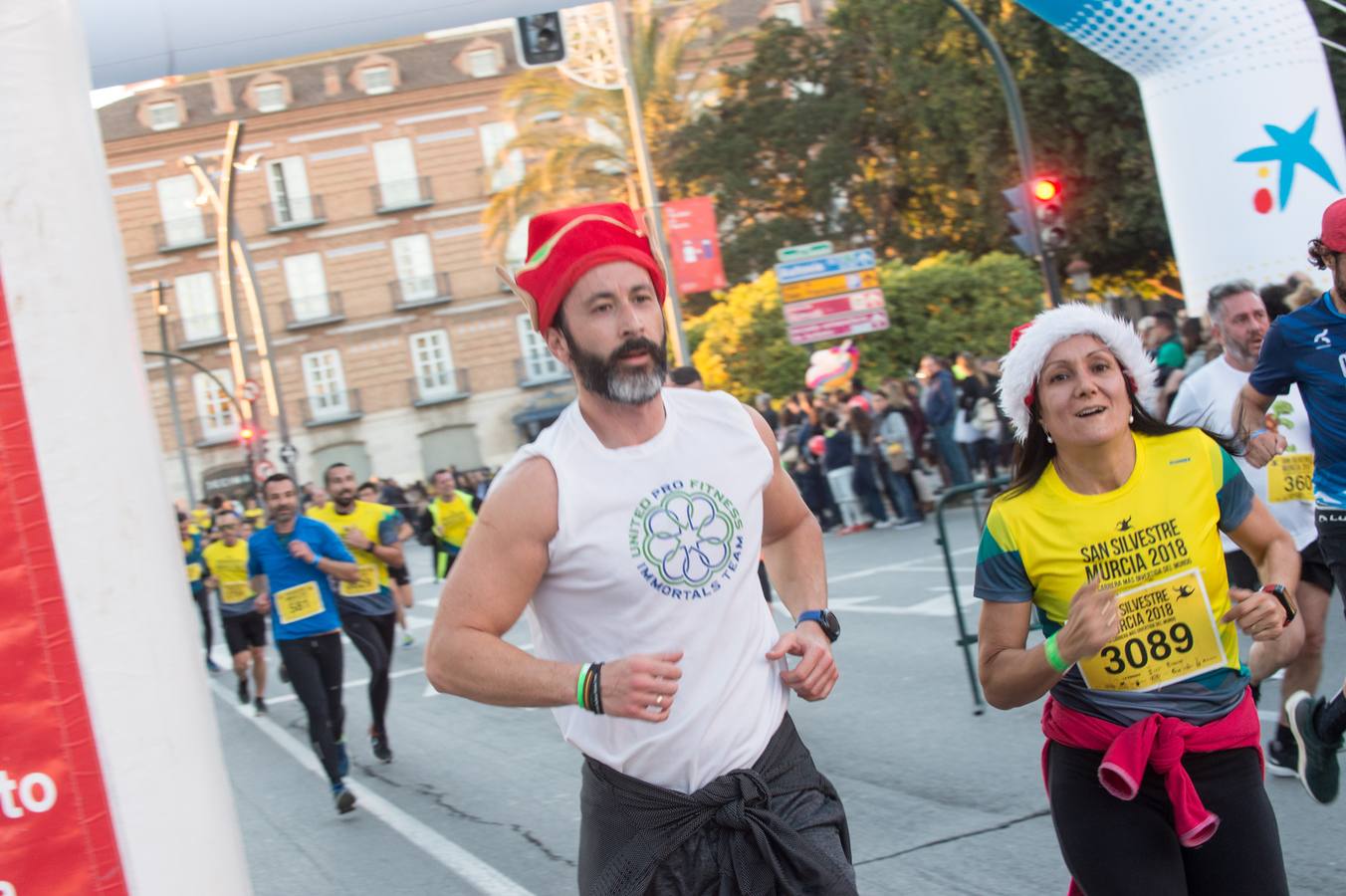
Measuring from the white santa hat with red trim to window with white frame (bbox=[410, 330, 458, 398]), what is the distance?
53088 mm

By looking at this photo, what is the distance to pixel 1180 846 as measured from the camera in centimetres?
314

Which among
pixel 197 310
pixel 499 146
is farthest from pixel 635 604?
pixel 197 310

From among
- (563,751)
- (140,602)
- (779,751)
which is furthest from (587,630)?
(563,751)

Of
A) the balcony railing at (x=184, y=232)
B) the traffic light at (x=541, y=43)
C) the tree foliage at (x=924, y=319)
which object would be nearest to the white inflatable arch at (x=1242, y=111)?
the traffic light at (x=541, y=43)

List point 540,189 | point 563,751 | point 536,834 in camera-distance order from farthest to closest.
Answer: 1. point 540,189
2. point 563,751
3. point 536,834

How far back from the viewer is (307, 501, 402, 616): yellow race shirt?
990 centimetres

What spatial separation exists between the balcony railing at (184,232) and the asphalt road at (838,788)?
155 feet

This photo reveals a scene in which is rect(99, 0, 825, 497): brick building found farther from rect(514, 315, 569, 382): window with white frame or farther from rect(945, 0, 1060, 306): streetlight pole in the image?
rect(945, 0, 1060, 306): streetlight pole

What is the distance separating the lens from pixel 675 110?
42375mm

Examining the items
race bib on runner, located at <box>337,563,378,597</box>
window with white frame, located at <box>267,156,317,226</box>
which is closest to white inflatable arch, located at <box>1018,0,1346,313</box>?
race bib on runner, located at <box>337,563,378,597</box>

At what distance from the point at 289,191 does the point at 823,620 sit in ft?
184

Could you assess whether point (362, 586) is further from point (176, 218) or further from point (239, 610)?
point (176, 218)

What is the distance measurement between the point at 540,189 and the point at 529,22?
22.5 m

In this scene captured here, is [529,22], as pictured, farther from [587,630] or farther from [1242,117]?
[587,630]
